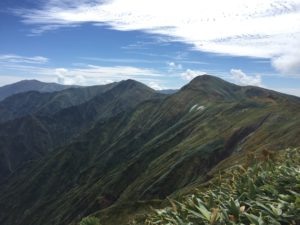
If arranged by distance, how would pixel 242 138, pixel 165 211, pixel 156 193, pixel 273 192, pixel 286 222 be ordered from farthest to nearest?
pixel 242 138, pixel 156 193, pixel 165 211, pixel 273 192, pixel 286 222

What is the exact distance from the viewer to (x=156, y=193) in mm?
183375

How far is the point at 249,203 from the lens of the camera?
508 inches

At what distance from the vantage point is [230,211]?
12352 millimetres

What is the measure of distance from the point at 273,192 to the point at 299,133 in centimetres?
13937

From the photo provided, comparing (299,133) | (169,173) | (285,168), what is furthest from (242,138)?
(285,168)

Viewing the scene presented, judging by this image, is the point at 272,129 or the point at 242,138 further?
the point at 242,138

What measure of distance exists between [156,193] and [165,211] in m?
172

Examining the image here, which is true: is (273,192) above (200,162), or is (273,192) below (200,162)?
above

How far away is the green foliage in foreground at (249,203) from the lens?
11.5 m

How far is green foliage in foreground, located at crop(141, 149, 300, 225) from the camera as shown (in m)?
11.5

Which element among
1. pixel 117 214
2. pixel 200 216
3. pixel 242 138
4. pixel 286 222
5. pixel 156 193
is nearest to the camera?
pixel 286 222

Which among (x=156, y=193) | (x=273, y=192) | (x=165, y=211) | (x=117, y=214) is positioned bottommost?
(x=156, y=193)

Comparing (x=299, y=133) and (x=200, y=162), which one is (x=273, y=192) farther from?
(x=200, y=162)

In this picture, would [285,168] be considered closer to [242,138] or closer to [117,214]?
[117,214]
